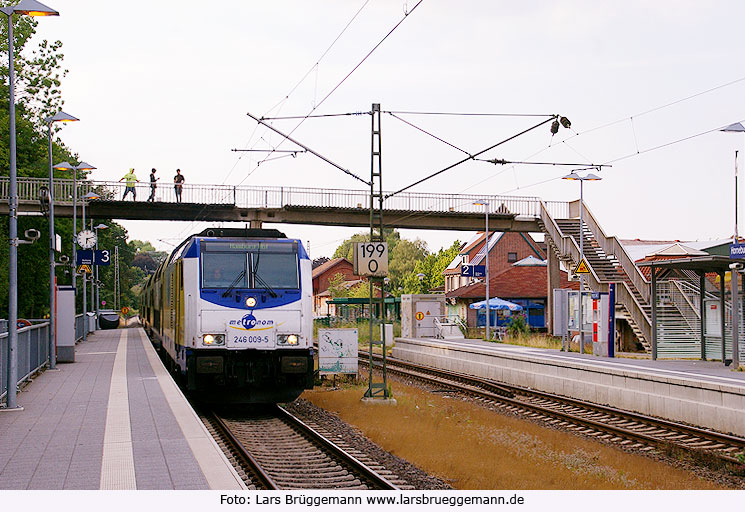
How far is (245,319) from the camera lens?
15.1m

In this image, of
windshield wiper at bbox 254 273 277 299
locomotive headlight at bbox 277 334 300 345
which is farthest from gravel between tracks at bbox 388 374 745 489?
windshield wiper at bbox 254 273 277 299

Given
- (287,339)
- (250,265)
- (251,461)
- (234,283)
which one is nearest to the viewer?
(251,461)

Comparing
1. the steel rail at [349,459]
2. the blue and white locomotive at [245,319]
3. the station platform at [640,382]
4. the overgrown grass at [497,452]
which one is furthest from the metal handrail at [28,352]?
the station platform at [640,382]

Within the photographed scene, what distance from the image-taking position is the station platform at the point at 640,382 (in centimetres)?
1400

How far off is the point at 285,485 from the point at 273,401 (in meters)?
6.09

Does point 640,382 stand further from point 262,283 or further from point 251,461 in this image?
point 251,461

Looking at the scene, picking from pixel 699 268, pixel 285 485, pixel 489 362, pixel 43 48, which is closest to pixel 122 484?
pixel 285 485

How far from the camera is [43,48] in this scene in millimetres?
43875

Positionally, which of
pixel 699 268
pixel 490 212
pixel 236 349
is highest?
pixel 490 212

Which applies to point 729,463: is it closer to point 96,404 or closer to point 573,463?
point 573,463

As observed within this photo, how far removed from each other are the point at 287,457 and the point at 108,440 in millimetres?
2324

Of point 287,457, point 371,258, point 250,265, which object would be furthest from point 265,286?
point 287,457

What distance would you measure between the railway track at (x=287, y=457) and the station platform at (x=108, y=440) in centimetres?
57

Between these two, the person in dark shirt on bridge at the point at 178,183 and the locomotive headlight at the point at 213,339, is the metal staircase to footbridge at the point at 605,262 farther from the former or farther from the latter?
the locomotive headlight at the point at 213,339
